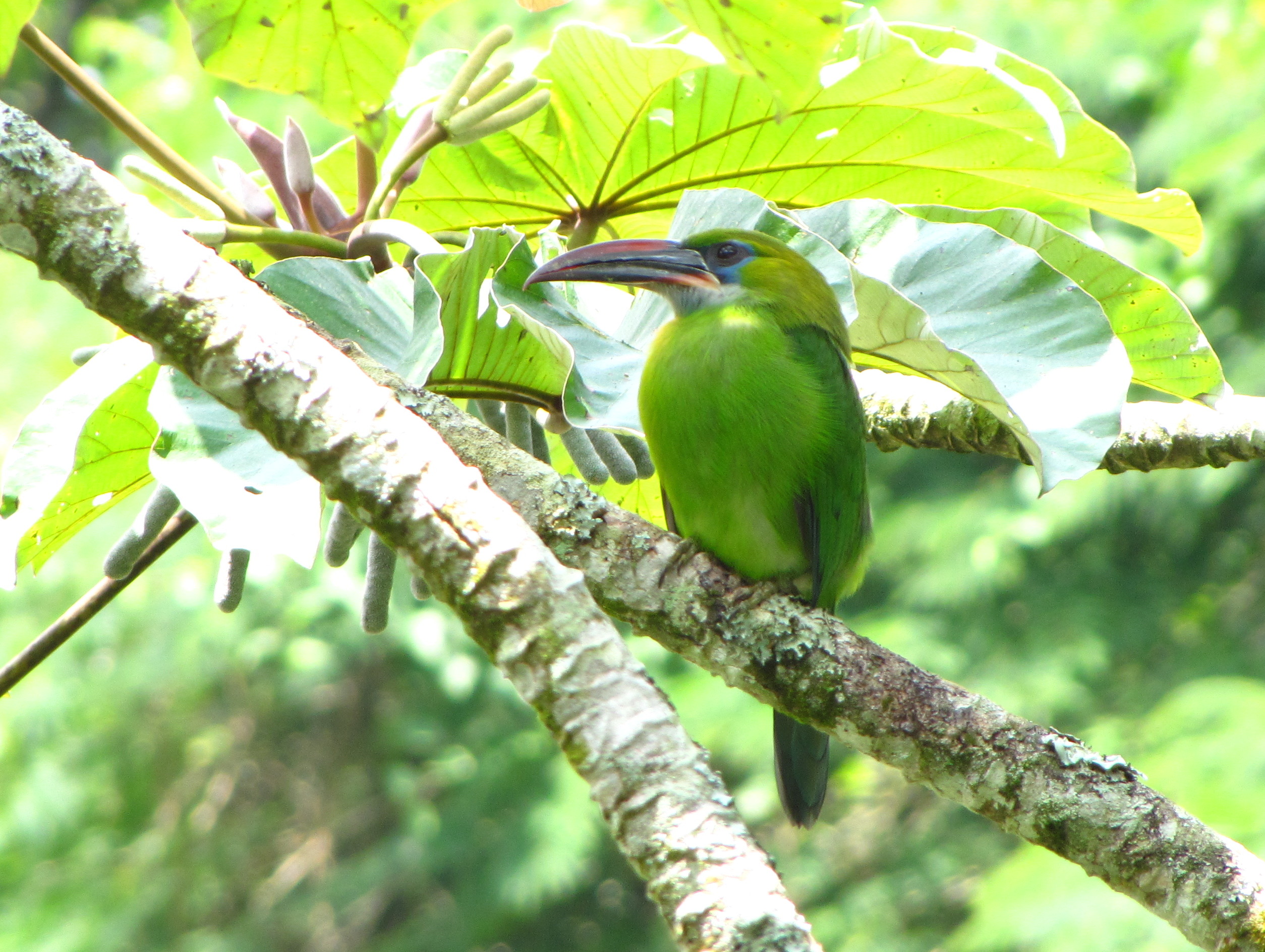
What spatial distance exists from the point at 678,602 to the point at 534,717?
4.72 metres

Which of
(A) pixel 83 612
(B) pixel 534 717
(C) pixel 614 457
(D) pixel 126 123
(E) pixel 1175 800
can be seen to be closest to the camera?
(A) pixel 83 612

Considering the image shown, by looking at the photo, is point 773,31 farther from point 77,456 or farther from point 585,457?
point 77,456

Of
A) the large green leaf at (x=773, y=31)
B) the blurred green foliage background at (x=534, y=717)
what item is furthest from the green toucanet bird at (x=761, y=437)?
the blurred green foliage background at (x=534, y=717)

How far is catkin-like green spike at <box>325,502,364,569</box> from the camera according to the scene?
52.2 inches

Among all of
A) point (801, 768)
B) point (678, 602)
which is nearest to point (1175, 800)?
point (801, 768)

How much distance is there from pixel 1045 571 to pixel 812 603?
449 cm

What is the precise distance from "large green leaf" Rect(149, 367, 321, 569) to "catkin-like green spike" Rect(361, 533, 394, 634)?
150 millimetres

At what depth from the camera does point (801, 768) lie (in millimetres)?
1751

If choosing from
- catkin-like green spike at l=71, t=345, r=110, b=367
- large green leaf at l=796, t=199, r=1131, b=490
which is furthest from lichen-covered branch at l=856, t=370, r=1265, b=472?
catkin-like green spike at l=71, t=345, r=110, b=367

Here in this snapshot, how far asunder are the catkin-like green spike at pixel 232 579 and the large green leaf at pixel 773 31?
29.6 inches

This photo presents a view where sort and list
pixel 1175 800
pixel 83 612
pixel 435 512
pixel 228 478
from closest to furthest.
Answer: pixel 435 512
pixel 228 478
pixel 83 612
pixel 1175 800

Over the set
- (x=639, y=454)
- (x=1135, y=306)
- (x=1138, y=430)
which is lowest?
(x=1138, y=430)

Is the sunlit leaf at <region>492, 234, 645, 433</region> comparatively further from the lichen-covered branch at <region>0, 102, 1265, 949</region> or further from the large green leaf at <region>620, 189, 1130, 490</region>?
the large green leaf at <region>620, 189, 1130, 490</region>

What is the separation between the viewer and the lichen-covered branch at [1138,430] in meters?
1.43
